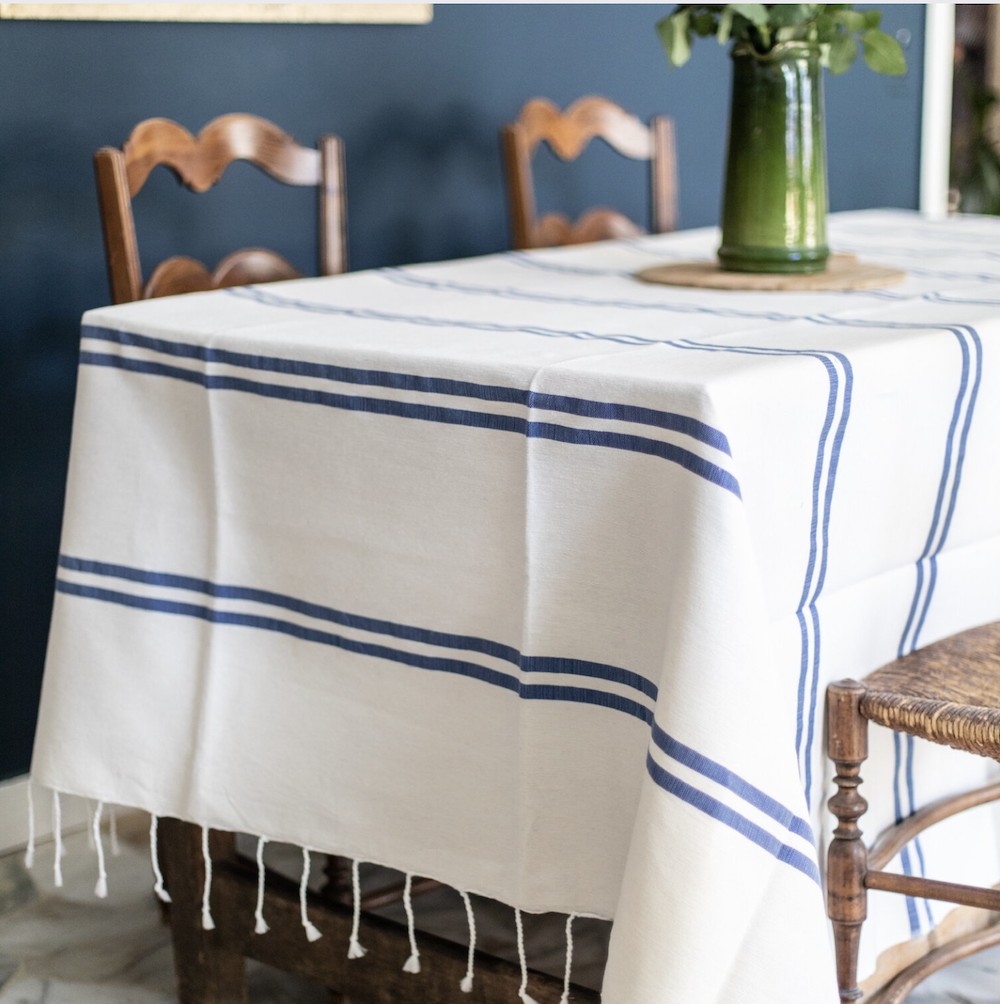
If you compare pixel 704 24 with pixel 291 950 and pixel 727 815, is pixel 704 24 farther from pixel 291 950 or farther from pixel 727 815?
pixel 291 950

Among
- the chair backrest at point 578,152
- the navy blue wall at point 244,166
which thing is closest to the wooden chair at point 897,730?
the chair backrest at point 578,152

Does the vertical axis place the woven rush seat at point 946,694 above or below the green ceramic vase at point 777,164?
below

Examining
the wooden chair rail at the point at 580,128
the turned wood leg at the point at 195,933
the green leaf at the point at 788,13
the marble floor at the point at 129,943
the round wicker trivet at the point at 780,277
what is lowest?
the marble floor at the point at 129,943

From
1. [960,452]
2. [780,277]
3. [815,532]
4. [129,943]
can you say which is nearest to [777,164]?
[780,277]

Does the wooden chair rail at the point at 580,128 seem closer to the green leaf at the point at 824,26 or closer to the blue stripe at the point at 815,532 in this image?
the green leaf at the point at 824,26

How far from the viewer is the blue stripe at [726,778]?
0.86m

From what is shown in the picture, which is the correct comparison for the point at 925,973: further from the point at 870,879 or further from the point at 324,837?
the point at 324,837

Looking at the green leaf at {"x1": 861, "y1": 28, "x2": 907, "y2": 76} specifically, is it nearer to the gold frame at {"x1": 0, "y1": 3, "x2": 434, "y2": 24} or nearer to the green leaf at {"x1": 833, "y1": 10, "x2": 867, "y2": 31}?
the green leaf at {"x1": 833, "y1": 10, "x2": 867, "y2": 31}

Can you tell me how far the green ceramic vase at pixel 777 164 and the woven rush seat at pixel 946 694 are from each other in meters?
0.51

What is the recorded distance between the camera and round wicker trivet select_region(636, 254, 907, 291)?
1402 mm

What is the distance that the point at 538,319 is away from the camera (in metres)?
1.24

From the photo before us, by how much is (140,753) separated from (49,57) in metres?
1.05

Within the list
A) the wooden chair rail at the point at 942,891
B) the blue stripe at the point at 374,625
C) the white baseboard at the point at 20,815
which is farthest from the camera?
the white baseboard at the point at 20,815

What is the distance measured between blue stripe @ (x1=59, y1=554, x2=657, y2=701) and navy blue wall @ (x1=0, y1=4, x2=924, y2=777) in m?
0.69
